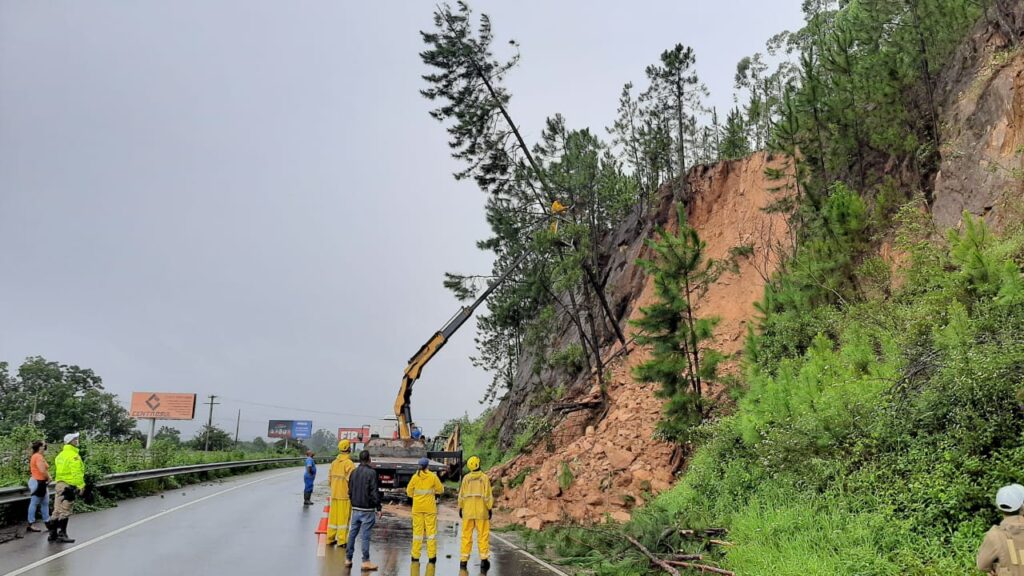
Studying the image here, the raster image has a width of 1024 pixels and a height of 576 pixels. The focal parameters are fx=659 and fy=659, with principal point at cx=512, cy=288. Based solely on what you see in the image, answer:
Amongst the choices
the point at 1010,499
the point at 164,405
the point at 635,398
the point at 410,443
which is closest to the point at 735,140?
the point at 635,398

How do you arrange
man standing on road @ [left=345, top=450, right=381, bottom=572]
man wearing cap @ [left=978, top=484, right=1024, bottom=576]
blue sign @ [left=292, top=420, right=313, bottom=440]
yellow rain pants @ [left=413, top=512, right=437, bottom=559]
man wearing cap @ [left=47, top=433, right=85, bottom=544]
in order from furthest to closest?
blue sign @ [left=292, top=420, right=313, bottom=440], man wearing cap @ [left=47, top=433, right=85, bottom=544], yellow rain pants @ [left=413, top=512, right=437, bottom=559], man standing on road @ [left=345, top=450, right=381, bottom=572], man wearing cap @ [left=978, top=484, right=1024, bottom=576]

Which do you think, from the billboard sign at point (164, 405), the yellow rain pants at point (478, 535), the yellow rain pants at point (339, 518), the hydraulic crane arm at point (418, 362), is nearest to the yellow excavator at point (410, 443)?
the hydraulic crane arm at point (418, 362)

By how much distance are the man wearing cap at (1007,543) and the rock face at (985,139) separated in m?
10.2

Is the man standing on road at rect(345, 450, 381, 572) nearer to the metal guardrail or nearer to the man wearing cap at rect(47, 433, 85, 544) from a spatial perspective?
the man wearing cap at rect(47, 433, 85, 544)

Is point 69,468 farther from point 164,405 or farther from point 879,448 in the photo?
point 164,405

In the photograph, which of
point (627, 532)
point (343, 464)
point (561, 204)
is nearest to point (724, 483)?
point (627, 532)

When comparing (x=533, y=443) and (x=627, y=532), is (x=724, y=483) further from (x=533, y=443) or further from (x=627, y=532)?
(x=533, y=443)

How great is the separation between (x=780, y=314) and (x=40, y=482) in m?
16.8

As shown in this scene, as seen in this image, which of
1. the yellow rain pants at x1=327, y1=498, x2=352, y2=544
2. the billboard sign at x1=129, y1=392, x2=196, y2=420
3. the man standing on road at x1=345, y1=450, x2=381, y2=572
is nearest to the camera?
the man standing on road at x1=345, y1=450, x2=381, y2=572

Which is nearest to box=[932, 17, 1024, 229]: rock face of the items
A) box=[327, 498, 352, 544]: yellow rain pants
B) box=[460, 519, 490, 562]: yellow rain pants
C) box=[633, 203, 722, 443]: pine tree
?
box=[633, 203, 722, 443]: pine tree

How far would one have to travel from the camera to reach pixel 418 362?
25141mm

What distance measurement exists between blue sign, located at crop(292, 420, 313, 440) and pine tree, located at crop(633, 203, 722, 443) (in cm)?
9163

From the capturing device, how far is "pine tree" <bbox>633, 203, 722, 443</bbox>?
621 inches

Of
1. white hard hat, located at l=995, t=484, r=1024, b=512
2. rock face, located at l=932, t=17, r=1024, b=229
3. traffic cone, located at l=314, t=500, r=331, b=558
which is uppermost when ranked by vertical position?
rock face, located at l=932, t=17, r=1024, b=229
